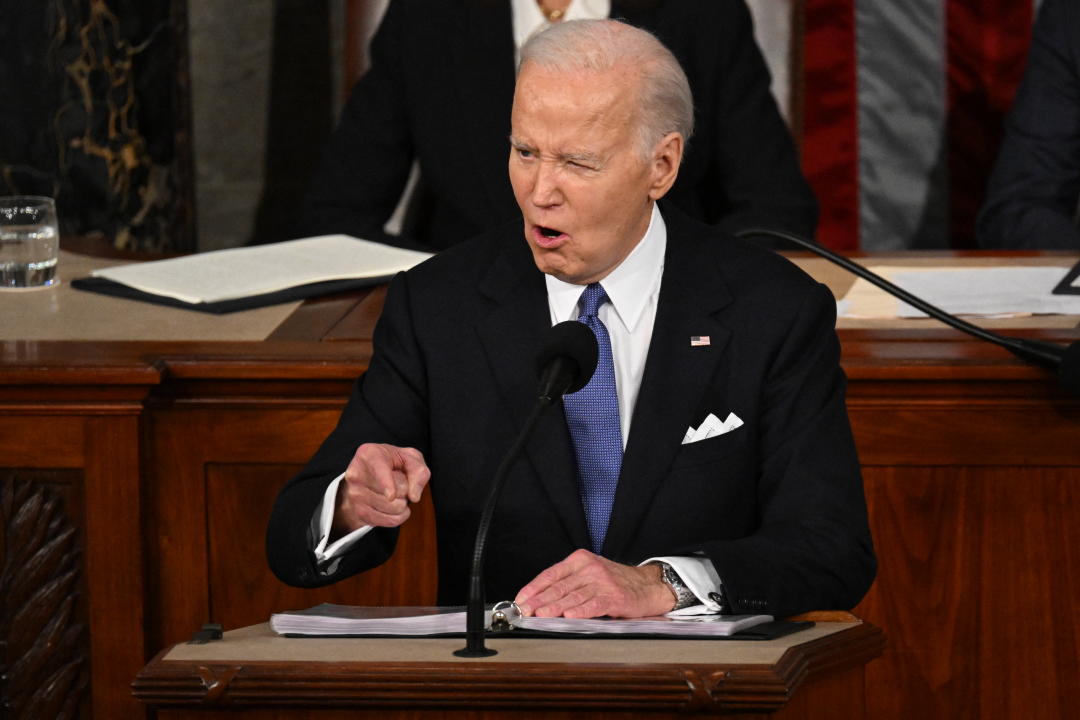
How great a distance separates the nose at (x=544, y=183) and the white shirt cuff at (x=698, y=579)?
0.40 m

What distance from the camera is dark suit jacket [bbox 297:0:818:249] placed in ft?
10.9

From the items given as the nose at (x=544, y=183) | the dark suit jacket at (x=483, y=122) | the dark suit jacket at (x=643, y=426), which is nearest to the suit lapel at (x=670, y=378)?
the dark suit jacket at (x=643, y=426)

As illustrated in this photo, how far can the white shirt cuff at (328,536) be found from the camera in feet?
5.58

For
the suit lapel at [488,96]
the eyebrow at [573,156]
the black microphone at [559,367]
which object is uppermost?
the suit lapel at [488,96]

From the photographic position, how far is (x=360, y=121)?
3406mm

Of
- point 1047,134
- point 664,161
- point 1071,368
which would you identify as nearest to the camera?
point 664,161

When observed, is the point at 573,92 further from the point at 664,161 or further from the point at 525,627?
the point at 525,627

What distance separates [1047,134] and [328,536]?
7.65ft

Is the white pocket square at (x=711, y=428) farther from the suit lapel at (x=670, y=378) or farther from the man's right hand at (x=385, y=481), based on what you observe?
the man's right hand at (x=385, y=481)

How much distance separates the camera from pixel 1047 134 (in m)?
3.51

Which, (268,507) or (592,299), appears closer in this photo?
(592,299)

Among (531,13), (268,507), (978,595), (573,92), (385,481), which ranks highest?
(531,13)

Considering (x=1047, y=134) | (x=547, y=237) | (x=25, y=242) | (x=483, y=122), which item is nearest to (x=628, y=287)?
(x=547, y=237)

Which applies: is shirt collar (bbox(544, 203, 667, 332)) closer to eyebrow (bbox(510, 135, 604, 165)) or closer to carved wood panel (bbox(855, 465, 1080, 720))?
eyebrow (bbox(510, 135, 604, 165))
